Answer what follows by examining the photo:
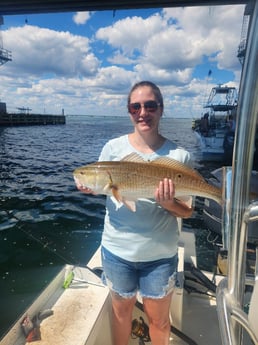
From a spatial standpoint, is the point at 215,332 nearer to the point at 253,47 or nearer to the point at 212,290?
the point at 212,290

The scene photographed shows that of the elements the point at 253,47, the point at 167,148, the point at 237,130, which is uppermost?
the point at 253,47

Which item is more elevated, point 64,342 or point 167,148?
point 167,148

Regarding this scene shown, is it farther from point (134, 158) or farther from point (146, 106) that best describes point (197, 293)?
point (146, 106)

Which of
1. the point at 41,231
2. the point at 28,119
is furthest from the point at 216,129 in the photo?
the point at 28,119

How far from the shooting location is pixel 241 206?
0.99m

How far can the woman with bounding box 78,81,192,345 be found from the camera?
6.05 ft

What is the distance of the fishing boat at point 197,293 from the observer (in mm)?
948

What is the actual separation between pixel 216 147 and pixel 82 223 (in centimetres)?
1620

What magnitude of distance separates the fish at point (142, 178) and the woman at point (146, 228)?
0.06 metres

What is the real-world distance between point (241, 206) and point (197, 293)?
2.47 meters

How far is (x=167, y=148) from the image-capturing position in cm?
192

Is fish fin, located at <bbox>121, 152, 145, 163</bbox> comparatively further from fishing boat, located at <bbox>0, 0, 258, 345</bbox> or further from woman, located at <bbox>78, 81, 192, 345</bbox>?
fishing boat, located at <bbox>0, 0, 258, 345</bbox>

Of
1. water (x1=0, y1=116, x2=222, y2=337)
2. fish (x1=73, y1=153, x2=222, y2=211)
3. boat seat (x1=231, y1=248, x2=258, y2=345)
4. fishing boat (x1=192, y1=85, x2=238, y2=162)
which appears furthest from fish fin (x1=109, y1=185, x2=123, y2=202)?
fishing boat (x1=192, y1=85, x2=238, y2=162)

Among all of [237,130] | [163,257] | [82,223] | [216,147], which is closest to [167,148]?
[163,257]
